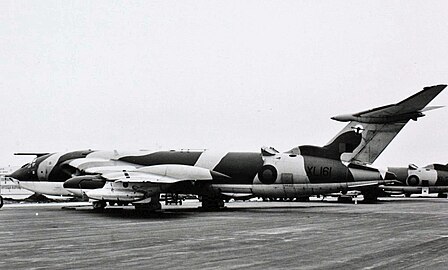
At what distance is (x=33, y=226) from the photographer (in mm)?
21875

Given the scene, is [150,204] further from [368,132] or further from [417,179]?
[417,179]

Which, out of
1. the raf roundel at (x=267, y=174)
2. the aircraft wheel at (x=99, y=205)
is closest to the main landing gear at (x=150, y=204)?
the aircraft wheel at (x=99, y=205)

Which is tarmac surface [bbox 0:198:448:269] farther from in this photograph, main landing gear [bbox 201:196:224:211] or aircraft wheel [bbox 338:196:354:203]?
aircraft wheel [bbox 338:196:354:203]

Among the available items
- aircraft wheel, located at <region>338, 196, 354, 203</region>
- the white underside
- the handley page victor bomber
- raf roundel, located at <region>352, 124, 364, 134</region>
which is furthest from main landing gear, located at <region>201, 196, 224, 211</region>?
aircraft wheel, located at <region>338, 196, 354, 203</region>

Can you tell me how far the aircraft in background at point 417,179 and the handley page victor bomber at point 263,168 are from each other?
23513 mm

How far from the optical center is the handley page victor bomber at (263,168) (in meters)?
30.2

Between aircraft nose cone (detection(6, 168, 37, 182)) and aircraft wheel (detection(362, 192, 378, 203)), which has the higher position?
aircraft nose cone (detection(6, 168, 37, 182))

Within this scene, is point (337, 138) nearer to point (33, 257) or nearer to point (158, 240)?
point (158, 240)

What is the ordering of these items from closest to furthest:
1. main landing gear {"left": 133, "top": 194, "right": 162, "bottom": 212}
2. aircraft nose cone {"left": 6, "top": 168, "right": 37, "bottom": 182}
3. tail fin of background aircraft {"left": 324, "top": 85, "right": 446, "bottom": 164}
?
main landing gear {"left": 133, "top": 194, "right": 162, "bottom": 212}, tail fin of background aircraft {"left": 324, "top": 85, "right": 446, "bottom": 164}, aircraft nose cone {"left": 6, "top": 168, "right": 37, "bottom": 182}

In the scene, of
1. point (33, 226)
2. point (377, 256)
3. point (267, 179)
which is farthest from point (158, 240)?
point (267, 179)

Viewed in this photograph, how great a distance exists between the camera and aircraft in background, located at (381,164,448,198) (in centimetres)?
5534

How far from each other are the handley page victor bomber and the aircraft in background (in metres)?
23.5

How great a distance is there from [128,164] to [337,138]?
39.3 feet

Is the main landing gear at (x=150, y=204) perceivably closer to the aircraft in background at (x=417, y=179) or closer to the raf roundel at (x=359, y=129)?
the raf roundel at (x=359, y=129)
